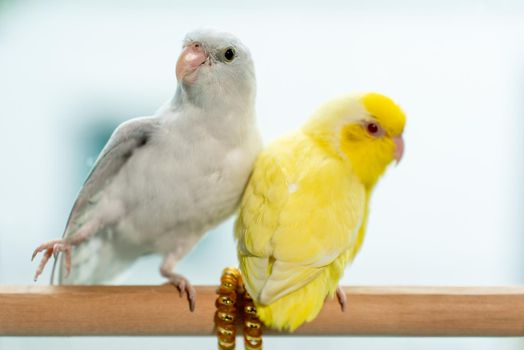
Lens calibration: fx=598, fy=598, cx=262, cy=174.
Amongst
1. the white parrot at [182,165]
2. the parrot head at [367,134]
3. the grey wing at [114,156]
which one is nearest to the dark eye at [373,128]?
the parrot head at [367,134]

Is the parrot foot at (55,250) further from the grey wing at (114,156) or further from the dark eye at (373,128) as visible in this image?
the dark eye at (373,128)

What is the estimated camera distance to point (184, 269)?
4.15ft

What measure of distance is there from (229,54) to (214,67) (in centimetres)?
3

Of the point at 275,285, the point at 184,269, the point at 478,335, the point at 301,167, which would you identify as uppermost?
the point at 301,167

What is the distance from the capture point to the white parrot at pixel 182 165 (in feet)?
2.51

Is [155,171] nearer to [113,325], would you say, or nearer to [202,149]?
[202,149]

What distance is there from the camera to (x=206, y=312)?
77 centimetres

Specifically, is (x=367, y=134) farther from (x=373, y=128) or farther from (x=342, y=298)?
(x=342, y=298)

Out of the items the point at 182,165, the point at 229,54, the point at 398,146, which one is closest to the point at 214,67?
the point at 229,54

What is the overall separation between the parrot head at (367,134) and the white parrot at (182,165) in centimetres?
12

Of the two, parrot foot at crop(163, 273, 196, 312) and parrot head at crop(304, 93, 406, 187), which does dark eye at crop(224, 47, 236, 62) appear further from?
parrot foot at crop(163, 273, 196, 312)

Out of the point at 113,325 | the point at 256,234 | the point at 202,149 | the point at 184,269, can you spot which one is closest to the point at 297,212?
the point at 256,234

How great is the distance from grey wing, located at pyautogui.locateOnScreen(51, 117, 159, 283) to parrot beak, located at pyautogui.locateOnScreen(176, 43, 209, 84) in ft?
0.33

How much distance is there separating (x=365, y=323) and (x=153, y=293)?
28cm
